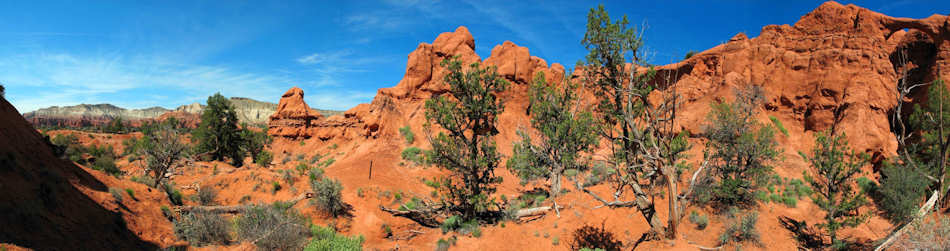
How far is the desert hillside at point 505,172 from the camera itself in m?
8.27

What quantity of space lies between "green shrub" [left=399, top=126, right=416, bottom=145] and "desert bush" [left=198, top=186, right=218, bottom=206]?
56.6 feet

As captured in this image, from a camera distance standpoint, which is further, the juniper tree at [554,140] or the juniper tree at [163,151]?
the juniper tree at [554,140]

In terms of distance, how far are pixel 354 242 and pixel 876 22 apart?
40.3 metres

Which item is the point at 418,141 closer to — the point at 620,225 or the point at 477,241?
the point at 477,241

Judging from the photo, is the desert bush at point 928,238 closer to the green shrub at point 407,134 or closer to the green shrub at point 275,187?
the green shrub at point 275,187

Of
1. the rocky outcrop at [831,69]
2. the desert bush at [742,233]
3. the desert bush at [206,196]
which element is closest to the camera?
the desert bush at [742,233]

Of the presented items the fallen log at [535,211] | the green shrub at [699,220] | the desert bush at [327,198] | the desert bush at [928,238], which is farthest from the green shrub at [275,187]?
the desert bush at [928,238]

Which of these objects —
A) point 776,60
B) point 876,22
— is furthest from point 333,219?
point 876,22

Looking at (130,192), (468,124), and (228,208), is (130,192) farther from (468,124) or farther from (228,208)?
Answer: (468,124)

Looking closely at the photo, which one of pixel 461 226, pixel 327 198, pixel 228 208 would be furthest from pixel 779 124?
pixel 228 208

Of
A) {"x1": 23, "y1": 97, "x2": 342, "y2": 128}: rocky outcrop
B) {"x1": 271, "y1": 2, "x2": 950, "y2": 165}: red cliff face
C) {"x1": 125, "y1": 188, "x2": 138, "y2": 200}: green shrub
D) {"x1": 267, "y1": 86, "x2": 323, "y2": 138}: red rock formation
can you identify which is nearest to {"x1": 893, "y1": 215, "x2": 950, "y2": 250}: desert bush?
{"x1": 125, "y1": 188, "x2": 138, "y2": 200}: green shrub

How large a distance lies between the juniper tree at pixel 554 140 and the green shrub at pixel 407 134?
15.5m

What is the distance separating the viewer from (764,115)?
89.9 ft

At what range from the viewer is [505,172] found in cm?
2702
